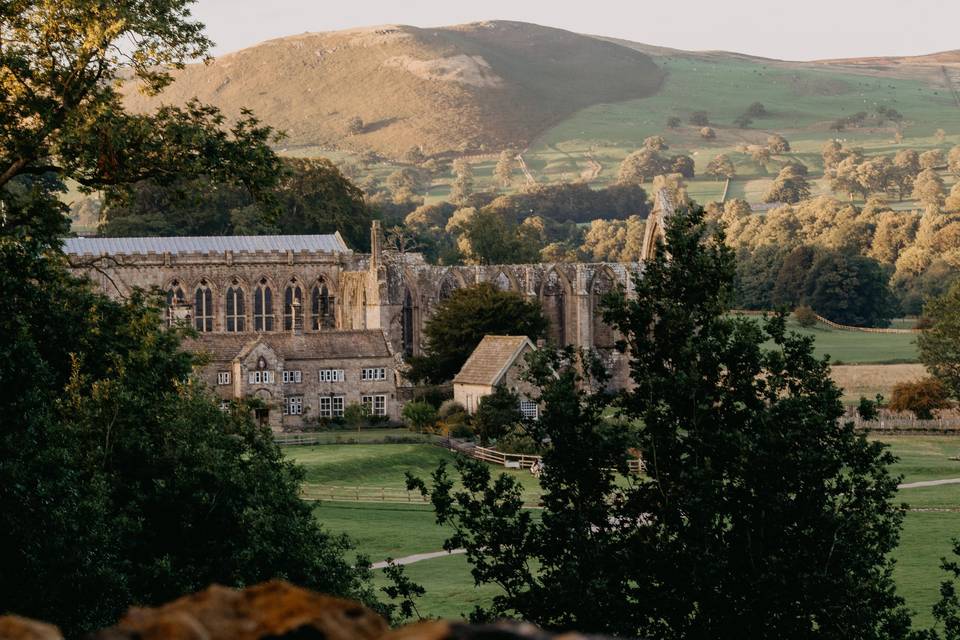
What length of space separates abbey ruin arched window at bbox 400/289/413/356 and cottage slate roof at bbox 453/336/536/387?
15.9 meters

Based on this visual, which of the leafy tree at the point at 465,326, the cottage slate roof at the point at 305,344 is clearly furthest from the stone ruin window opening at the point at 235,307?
the cottage slate roof at the point at 305,344

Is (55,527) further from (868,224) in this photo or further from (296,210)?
(868,224)

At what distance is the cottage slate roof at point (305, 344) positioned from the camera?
75938 mm

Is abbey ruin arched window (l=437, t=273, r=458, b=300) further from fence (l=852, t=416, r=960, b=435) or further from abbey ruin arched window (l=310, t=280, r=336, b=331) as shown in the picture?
fence (l=852, t=416, r=960, b=435)

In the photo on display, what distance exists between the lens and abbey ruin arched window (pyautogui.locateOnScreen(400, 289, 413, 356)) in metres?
92.2

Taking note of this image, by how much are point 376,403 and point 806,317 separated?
53829 mm

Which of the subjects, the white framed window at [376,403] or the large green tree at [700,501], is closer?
the large green tree at [700,501]

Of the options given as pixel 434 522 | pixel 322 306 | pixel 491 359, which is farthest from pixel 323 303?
pixel 434 522

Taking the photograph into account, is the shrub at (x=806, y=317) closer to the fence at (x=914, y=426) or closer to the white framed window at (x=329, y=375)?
the fence at (x=914, y=426)

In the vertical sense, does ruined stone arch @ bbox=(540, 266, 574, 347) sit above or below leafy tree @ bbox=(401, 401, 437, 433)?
above

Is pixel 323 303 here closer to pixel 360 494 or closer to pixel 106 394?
pixel 360 494

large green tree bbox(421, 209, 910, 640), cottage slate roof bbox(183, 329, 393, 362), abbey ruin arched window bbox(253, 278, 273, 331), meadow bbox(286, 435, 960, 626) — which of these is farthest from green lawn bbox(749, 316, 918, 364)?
large green tree bbox(421, 209, 910, 640)

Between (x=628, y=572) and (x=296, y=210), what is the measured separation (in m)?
102

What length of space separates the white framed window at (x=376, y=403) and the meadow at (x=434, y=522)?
1026 cm
